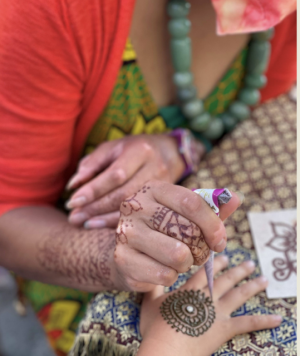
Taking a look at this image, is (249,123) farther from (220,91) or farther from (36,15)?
(36,15)

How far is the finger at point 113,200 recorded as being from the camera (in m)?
0.61

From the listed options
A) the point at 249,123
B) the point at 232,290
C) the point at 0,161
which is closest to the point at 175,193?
the point at 232,290

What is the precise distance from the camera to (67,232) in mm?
636

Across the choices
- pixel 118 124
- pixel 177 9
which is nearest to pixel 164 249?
pixel 118 124

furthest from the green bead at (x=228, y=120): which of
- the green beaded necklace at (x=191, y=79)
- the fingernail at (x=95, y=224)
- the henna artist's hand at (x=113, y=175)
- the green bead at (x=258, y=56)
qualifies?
the fingernail at (x=95, y=224)

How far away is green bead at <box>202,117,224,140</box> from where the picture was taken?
0.86 metres

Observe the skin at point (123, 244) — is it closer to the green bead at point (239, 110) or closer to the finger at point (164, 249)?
the finger at point (164, 249)

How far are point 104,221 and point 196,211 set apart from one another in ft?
0.80

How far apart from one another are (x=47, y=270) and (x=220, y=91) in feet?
1.87

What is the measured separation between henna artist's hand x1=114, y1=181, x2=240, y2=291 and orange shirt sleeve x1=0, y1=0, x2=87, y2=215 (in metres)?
0.26

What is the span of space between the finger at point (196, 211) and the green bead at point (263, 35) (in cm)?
51

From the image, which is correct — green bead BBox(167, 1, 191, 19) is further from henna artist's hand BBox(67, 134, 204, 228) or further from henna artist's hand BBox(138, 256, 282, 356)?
henna artist's hand BBox(138, 256, 282, 356)

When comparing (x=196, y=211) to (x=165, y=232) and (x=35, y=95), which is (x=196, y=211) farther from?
(x=35, y=95)

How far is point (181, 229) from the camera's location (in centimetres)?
43
